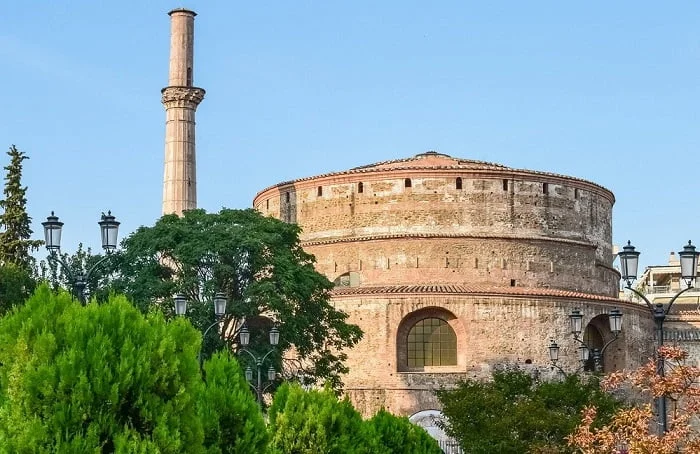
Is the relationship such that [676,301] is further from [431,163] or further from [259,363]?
[259,363]

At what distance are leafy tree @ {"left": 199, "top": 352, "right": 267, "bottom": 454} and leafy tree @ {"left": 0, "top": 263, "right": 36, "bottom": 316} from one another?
76.7 ft

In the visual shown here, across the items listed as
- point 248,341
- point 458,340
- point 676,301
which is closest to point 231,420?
point 248,341

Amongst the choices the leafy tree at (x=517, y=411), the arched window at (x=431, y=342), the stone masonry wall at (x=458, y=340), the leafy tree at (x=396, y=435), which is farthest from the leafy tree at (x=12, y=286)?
the leafy tree at (x=396, y=435)

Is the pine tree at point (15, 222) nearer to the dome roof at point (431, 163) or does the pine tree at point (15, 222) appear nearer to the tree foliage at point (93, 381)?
the dome roof at point (431, 163)

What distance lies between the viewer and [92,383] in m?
10.3

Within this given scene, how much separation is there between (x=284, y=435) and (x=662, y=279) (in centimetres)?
5846

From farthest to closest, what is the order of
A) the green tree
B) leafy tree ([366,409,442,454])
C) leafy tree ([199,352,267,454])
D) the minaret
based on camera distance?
the minaret < leafy tree ([366,409,442,454]) < the green tree < leafy tree ([199,352,267,454])

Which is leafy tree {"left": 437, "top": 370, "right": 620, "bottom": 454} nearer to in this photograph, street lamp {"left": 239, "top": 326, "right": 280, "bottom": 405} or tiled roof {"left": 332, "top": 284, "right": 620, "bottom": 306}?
street lamp {"left": 239, "top": 326, "right": 280, "bottom": 405}

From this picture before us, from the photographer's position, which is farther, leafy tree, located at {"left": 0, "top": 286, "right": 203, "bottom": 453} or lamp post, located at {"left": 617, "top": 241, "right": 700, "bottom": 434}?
lamp post, located at {"left": 617, "top": 241, "right": 700, "bottom": 434}

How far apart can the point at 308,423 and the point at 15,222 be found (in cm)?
2681

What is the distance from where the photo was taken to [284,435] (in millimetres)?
17766

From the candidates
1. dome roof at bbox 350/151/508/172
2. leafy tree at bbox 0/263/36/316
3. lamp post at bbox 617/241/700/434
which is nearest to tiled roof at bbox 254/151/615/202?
dome roof at bbox 350/151/508/172

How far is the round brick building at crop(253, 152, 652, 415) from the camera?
42594 millimetres

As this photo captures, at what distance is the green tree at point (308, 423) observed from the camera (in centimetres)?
1772
